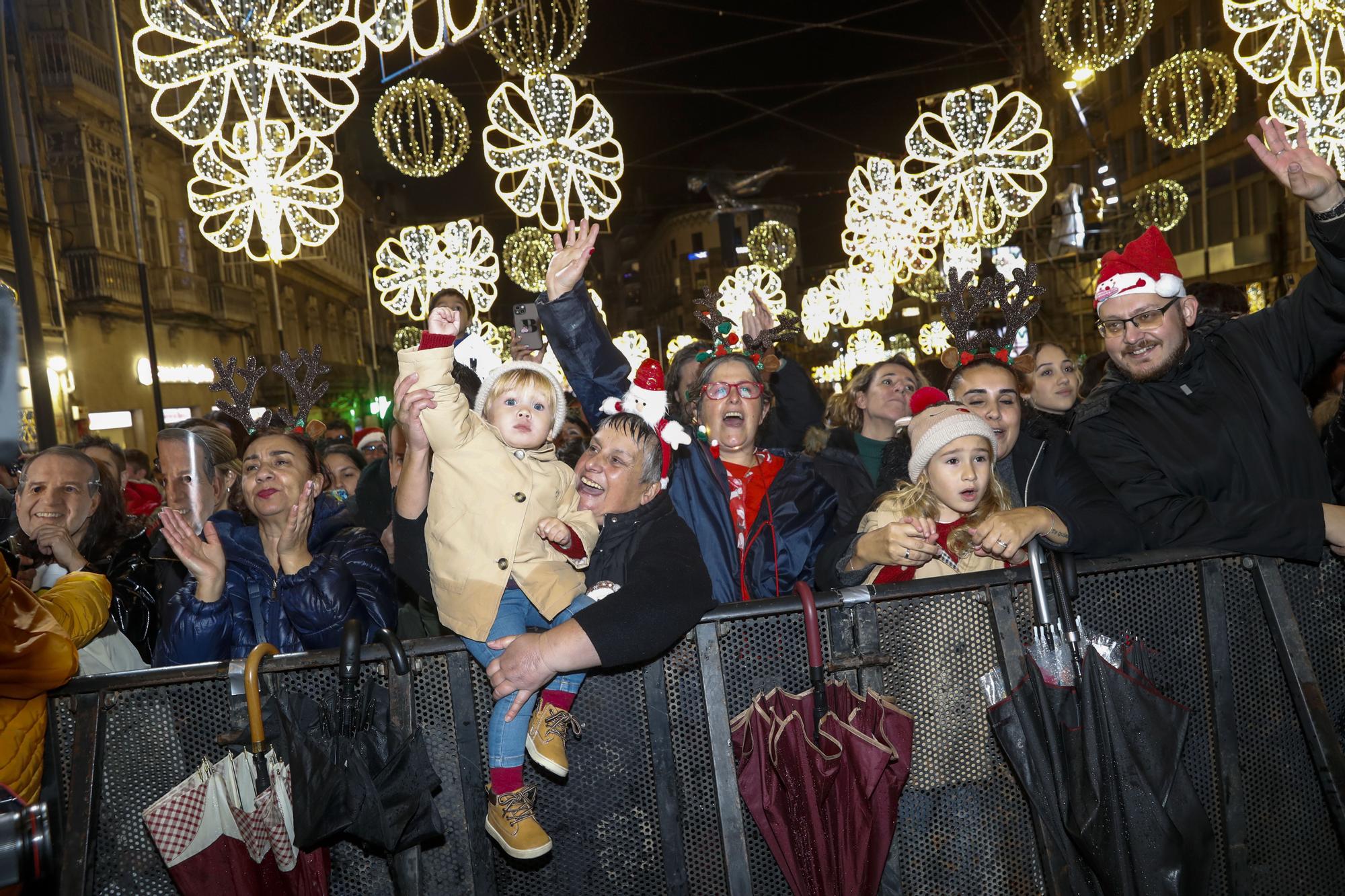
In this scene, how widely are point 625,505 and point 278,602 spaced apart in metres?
1.30

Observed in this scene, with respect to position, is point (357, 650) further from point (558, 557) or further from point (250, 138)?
point (250, 138)

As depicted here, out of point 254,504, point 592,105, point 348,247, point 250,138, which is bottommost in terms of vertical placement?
point 254,504

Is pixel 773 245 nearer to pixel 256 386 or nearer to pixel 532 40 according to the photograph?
pixel 532 40

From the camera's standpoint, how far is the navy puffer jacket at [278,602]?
3.34 metres

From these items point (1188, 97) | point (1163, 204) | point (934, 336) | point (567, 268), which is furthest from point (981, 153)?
point (934, 336)

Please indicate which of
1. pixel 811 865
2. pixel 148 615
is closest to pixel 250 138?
pixel 148 615

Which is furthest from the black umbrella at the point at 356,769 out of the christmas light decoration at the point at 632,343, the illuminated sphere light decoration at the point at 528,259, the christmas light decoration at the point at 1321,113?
the christmas light decoration at the point at 632,343

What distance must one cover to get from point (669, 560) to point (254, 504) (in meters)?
1.72

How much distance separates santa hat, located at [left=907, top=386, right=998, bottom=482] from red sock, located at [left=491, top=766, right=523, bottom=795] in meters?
1.77

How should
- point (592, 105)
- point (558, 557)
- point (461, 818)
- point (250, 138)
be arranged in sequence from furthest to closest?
point (592, 105) → point (250, 138) → point (558, 557) → point (461, 818)

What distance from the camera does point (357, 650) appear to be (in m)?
2.67

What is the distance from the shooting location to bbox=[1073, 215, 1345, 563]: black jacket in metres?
3.22

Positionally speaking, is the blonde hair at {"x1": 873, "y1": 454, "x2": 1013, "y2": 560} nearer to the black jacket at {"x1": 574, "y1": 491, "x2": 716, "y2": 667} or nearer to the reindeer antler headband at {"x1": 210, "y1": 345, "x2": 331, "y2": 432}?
the black jacket at {"x1": 574, "y1": 491, "x2": 716, "y2": 667}

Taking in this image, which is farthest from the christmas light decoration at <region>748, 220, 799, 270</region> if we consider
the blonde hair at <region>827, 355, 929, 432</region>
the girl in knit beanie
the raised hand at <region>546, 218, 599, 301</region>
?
the girl in knit beanie
